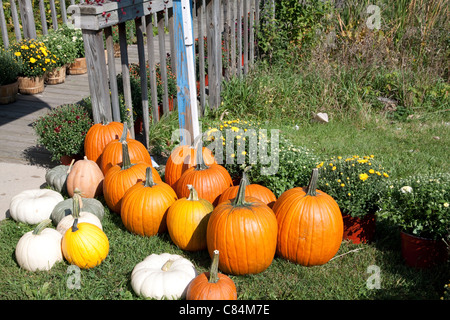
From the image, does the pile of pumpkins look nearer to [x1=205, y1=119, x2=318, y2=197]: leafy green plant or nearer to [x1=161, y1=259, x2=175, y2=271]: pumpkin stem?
[x1=161, y1=259, x2=175, y2=271]: pumpkin stem

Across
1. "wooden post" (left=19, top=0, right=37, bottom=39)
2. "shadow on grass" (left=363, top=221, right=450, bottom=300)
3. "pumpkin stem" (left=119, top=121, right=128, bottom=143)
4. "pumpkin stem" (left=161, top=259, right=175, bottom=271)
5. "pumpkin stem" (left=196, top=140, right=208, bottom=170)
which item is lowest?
"shadow on grass" (left=363, top=221, right=450, bottom=300)

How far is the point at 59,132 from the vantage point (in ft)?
15.5

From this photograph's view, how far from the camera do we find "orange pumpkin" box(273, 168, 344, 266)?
11.1 ft

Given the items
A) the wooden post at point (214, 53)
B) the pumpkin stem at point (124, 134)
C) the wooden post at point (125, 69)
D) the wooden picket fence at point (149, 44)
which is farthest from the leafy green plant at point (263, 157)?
the wooden post at point (214, 53)

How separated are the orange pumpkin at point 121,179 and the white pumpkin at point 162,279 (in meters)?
0.99

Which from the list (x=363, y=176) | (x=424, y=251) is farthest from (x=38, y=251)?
(x=424, y=251)

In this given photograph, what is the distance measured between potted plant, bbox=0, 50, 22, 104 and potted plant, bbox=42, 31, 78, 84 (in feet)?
2.56

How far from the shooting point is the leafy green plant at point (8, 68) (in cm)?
655

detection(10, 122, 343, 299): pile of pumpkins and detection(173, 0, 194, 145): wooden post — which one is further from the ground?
detection(173, 0, 194, 145): wooden post

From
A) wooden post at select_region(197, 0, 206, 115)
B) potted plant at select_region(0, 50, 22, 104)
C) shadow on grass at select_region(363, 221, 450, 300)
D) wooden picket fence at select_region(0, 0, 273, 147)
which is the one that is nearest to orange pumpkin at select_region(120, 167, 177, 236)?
wooden picket fence at select_region(0, 0, 273, 147)

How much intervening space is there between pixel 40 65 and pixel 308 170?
4.97 meters

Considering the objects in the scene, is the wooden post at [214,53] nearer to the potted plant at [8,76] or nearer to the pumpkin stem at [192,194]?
the potted plant at [8,76]

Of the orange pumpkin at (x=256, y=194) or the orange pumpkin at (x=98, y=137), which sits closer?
the orange pumpkin at (x=256, y=194)

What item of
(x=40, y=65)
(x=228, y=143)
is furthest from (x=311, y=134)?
(x=40, y=65)
